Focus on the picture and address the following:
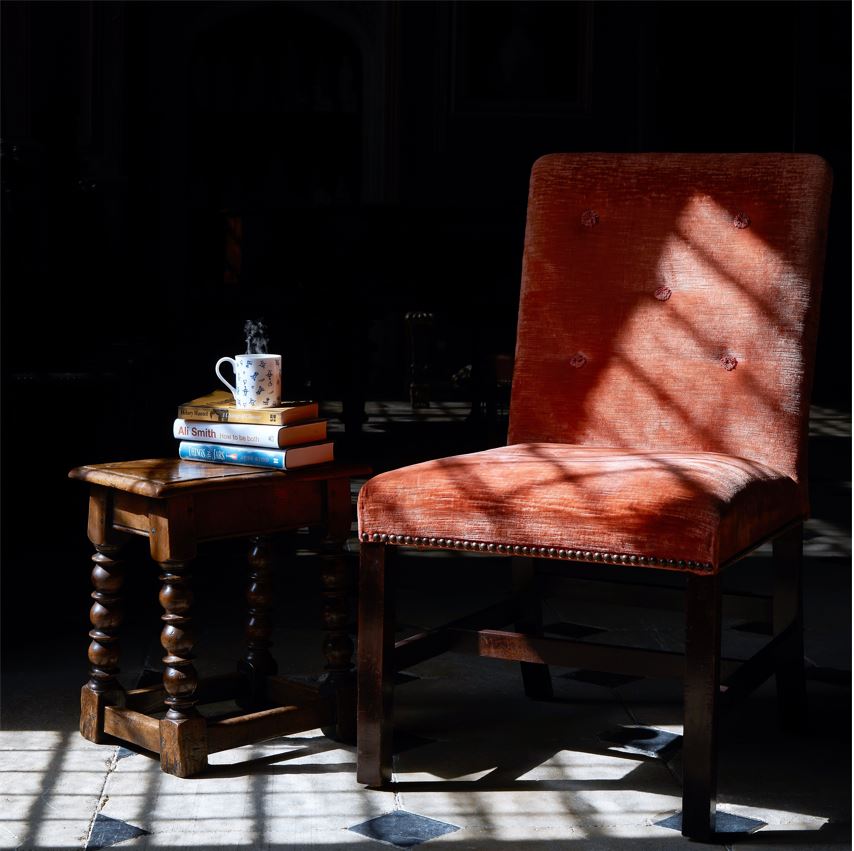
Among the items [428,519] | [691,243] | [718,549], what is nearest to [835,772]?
[718,549]

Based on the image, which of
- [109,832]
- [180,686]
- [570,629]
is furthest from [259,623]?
[570,629]

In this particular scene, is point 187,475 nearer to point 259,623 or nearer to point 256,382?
point 256,382

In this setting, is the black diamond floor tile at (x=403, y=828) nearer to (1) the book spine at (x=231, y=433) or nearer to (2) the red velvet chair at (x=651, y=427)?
(2) the red velvet chair at (x=651, y=427)

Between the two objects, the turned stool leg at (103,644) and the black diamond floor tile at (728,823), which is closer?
the black diamond floor tile at (728,823)

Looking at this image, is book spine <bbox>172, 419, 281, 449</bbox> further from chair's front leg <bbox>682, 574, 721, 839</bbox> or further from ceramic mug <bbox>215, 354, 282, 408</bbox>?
chair's front leg <bbox>682, 574, 721, 839</bbox>

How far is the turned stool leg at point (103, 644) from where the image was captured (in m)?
2.01

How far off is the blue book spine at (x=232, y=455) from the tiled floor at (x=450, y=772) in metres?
0.47

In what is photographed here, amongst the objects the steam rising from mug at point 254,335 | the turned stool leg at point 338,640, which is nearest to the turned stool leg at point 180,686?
the turned stool leg at point 338,640

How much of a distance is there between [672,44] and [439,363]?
2.80 m

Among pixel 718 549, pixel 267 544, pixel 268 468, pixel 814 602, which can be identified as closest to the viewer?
pixel 718 549

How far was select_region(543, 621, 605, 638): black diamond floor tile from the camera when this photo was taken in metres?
2.79

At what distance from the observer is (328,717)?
2074 millimetres

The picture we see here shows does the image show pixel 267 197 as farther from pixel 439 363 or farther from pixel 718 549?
pixel 718 549

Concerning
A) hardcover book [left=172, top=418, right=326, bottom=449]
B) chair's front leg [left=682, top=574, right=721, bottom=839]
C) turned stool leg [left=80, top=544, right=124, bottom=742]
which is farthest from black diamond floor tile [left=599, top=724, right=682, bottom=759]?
turned stool leg [left=80, top=544, right=124, bottom=742]
